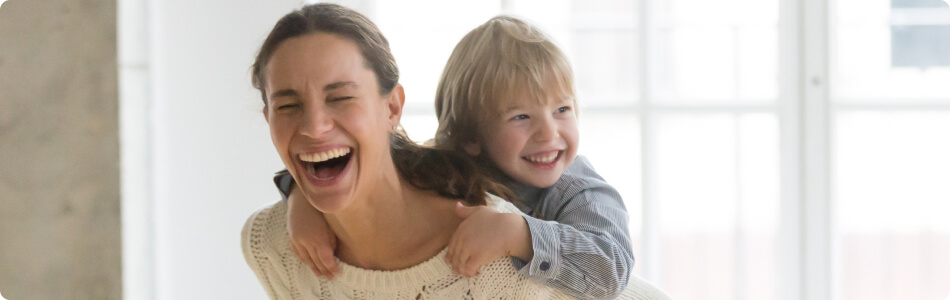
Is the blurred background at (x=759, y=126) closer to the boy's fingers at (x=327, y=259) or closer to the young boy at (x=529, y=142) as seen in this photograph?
the young boy at (x=529, y=142)

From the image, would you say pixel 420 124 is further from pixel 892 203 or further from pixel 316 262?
pixel 316 262

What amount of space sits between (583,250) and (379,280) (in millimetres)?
319

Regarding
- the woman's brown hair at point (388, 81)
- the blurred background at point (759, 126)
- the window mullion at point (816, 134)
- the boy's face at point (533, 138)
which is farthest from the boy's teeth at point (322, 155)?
the window mullion at point (816, 134)

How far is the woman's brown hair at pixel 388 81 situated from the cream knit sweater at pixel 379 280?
0.06 meters

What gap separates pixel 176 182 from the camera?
123 inches

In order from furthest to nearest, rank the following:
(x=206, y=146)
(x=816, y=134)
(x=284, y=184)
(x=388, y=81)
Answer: (x=816, y=134) < (x=206, y=146) < (x=284, y=184) < (x=388, y=81)

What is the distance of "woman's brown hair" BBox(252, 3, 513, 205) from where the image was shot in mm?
1338

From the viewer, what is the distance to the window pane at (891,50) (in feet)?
11.8

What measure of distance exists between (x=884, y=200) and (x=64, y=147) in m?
3.19

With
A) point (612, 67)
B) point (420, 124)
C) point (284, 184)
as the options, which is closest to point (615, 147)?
point (612, 67)

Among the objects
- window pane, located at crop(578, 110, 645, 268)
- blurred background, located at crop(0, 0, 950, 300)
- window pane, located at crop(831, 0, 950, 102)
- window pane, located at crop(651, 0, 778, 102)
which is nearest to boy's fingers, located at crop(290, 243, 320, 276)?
blurred background, located at crop(0, 0, 950, 300)

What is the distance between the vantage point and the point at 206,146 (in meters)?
3.15

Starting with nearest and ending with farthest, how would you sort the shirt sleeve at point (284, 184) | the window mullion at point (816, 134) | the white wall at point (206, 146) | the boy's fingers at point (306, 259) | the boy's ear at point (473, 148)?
the boy's fingers at point (306, 259) < the shirt sleeve at point (284, 184) < the boy's ear at point (473, 148) < the white wall at point (206, 146) < the window mullion at point (816, 134)

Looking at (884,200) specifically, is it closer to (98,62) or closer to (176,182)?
(176,182)
